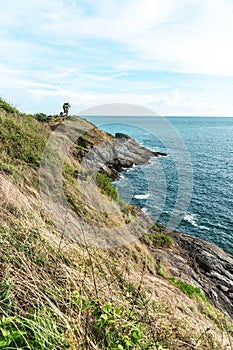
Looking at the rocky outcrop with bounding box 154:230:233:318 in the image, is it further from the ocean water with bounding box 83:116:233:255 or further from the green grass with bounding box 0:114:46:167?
the green grass with bounding box 0:114:46:167

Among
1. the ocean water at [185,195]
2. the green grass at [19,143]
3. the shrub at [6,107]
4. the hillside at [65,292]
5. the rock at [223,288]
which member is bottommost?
the rock at [223,288]

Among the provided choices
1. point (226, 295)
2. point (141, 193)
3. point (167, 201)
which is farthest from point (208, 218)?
point (226, 295)

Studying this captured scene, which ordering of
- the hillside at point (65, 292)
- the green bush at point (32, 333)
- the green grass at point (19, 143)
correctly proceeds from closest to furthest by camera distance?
the green bush at point (32, 333) → the hillside at point (65, 292) → the green grass at point (19, 143)

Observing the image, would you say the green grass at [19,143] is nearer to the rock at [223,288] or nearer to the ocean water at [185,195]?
the ocean water at [185,195]

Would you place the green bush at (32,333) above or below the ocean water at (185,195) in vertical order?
above

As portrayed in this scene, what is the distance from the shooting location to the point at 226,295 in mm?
12641

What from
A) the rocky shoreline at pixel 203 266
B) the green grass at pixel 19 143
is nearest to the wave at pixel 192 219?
the rocky shoreline at pixel 203 266

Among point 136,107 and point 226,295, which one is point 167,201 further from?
point 136,107

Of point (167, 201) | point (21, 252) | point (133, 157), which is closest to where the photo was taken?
point (21, 252)

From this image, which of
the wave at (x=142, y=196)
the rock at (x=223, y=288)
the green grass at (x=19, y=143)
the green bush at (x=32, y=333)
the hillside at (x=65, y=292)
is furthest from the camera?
the wave at (x=142, y=196)

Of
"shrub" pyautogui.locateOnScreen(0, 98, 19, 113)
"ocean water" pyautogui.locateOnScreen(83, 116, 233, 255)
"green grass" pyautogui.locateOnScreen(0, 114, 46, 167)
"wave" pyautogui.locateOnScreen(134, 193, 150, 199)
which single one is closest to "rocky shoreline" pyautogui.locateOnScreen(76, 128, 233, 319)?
"ocean water" pyautogui.locateOnScreen(83, 116, 233, 255)

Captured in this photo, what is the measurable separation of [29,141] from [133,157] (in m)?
35.2

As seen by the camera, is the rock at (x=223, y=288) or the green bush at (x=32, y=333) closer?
the green bush at (x=32, y=333)

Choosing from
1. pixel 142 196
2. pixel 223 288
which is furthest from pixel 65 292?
pixel 142 196
